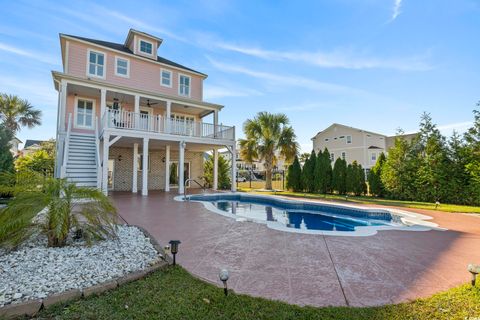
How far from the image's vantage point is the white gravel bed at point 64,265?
2.57 meters

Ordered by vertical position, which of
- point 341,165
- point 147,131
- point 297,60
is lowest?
point 341,165

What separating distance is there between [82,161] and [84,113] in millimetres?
3827

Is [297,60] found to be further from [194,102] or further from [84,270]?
[84,270]

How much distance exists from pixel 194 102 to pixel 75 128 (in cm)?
643

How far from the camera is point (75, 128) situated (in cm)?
1272

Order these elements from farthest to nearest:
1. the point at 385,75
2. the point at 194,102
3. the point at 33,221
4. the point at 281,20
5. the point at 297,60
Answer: the point at 194,102 < the point at 297,60 < the point at 385,75 < the point at 281,20 < the point at 33,221

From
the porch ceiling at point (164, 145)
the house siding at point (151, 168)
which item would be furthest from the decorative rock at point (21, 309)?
the house siding at point (151, 168)

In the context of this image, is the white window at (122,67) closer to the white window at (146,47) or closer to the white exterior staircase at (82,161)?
the white window at (146,47)

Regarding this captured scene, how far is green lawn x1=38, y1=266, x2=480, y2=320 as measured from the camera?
7.41ft

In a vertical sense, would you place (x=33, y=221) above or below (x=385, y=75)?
below

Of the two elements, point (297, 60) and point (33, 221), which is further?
point (297, 60)

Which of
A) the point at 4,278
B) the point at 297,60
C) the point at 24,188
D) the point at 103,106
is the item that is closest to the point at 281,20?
the point at 297,60

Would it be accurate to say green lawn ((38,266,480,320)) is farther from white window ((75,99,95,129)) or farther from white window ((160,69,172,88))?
white window ((160,69,172,88))

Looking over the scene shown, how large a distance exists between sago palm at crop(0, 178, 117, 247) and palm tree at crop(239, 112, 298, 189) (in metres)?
14.9
